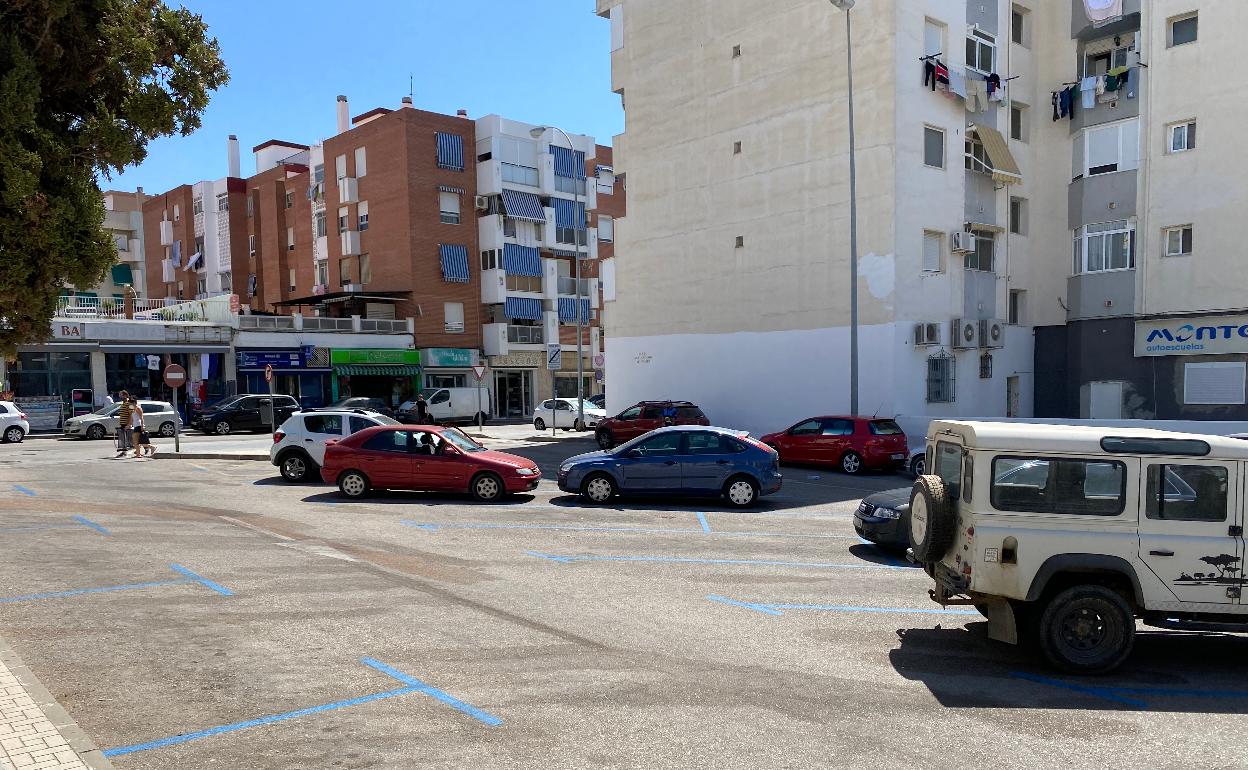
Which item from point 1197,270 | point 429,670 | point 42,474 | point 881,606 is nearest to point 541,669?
point 429,670

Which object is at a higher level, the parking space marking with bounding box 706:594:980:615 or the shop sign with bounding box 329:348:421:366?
the shop sign with bounding box 329:348:421:366

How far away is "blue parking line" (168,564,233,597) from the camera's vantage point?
883 centimetres

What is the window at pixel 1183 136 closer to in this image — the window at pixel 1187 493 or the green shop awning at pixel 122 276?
the window at pixel 1187 493

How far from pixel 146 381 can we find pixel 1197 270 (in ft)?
134

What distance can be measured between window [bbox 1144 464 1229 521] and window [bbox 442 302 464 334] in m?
42.8

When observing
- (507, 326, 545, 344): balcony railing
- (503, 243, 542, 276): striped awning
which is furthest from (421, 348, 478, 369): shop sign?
(503, 243, 542, 276): striped awning

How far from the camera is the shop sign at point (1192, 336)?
24.7 metres

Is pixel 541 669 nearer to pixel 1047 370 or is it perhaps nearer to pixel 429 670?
pixel 429 670

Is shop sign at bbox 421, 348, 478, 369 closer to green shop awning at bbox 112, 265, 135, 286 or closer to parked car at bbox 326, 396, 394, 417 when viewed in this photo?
parked car at bbox 326, 396, 394, 417

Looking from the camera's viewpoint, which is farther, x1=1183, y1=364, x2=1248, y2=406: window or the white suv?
x1=1183, y1=364, x2=1248, y2=406: window

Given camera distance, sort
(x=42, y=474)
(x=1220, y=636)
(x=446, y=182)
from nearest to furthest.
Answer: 1. (x=1220, y=636)
2. (x=42, y=474)
3. (x=446, y=182)

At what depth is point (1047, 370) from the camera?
1176 inches

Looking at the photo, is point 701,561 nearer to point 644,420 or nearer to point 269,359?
point 644,420

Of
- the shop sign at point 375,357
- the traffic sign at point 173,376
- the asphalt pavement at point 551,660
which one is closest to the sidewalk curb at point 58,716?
the asphalt pavement at point 551,660
